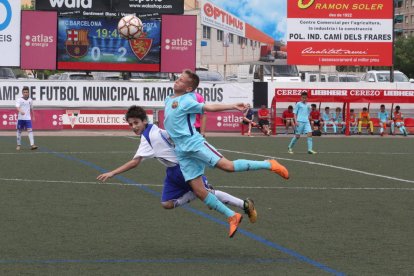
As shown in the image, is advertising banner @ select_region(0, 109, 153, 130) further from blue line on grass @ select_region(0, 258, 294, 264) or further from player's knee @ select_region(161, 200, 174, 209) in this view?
blue line on grass @ select_region(0, 258, 294, 264)

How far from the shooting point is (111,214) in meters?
12.0

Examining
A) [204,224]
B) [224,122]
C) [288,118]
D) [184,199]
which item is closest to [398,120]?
[288,118]

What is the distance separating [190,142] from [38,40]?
102ft

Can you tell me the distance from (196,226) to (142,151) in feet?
5.75

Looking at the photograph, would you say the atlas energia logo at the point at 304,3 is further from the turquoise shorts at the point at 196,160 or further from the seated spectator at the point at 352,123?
the turquoise shorts at the point at 196,160

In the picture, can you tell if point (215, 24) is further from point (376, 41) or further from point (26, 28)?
point (26, 28)

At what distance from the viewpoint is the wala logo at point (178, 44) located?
39.6m

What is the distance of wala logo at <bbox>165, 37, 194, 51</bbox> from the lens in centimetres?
3956

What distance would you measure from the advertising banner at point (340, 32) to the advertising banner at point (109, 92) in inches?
253

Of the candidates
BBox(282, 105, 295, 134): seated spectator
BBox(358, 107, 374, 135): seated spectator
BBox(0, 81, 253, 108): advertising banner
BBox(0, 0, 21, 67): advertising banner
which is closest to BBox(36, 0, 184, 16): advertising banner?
BBox(0, 0, 21, 67): advertising banner

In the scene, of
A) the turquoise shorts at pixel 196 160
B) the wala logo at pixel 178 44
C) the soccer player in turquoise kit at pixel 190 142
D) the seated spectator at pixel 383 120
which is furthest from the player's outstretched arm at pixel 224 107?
the wala logo at pixel 178 44

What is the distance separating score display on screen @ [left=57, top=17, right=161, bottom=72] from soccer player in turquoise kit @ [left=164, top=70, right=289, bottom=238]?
98.1 ft

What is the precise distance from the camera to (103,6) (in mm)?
38938

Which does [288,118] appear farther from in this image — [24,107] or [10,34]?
[24,107]
